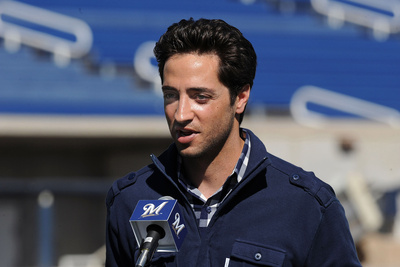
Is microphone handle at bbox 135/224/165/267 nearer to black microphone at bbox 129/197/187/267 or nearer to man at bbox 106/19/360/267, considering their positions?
black microphone at bbox 129/197/187/267

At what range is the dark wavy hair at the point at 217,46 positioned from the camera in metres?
2.29

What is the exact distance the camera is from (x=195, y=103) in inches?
87.7

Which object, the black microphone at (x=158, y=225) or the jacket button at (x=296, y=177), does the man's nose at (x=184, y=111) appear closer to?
the black microphone at (x=158, y=225)

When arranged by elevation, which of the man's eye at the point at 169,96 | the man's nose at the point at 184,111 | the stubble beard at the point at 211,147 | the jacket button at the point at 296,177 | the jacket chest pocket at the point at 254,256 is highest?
the man's eye at the point at 169,96

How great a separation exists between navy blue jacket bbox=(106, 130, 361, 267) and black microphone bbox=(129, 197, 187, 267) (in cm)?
15

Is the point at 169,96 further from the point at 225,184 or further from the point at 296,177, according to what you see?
the point at 296,177

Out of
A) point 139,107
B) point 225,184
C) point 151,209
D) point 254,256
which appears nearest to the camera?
point 151,209

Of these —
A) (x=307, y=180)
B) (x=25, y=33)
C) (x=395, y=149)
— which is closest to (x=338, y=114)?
(x=395, y=149)

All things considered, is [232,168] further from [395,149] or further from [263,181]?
[395,149]

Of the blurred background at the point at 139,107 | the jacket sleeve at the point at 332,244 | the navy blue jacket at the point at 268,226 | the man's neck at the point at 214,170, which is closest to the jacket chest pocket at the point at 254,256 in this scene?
the navy blue jacket at the point at 268,226

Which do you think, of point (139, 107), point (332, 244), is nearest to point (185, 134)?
point (332, 244)

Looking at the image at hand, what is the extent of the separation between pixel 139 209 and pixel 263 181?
1.46 ft

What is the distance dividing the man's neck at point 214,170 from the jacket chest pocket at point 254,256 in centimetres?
22

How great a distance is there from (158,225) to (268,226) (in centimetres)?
38
